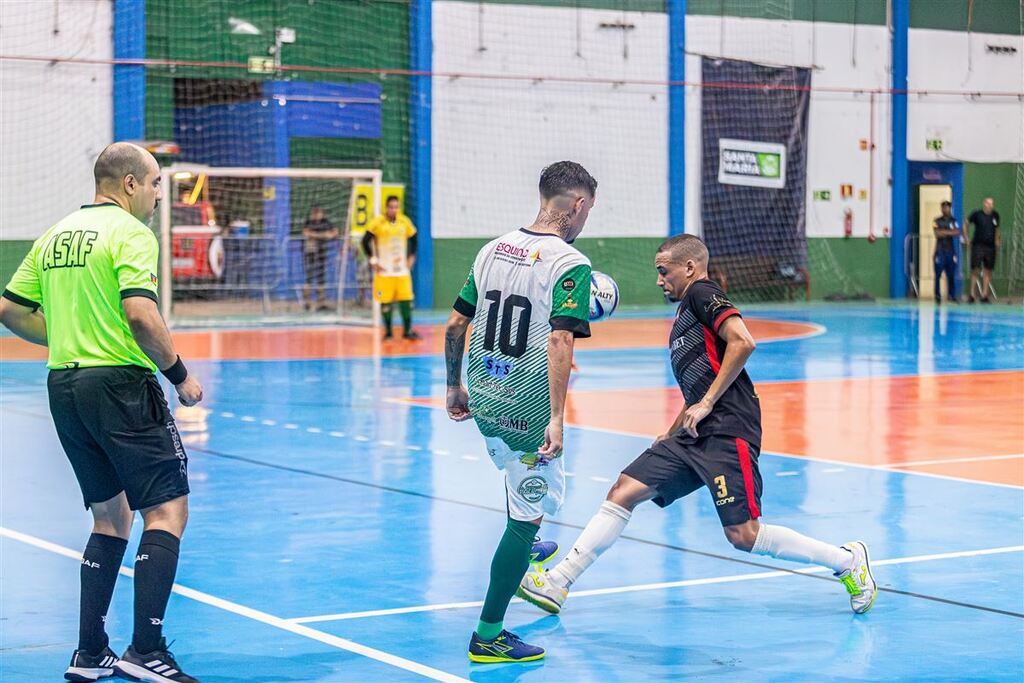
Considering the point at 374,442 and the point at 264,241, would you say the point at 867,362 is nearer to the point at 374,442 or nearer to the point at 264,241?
the point at 374,442

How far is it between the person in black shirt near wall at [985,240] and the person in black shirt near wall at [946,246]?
435 millimetres

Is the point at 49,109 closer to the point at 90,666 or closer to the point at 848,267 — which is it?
the point at 848,267

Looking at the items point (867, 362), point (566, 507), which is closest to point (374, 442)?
point (566, 507)

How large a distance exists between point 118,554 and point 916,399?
12.1 m

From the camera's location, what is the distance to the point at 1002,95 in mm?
38906

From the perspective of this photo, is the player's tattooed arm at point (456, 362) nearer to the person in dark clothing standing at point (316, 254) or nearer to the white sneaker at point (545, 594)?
the white sneaker at point (545, 594)

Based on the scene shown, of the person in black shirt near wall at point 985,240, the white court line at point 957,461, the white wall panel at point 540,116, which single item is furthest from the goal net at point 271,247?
the white court line at point 957,461

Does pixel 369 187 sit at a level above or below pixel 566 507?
above

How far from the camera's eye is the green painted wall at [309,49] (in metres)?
30.2

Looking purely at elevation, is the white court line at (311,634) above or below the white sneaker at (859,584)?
below

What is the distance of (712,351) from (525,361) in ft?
3.68

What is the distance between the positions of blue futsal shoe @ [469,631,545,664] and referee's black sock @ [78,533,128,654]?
1.53 meters

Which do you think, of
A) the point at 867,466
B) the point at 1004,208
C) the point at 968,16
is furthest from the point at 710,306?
the point at 968,16

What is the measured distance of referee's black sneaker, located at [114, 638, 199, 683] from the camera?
19.7 feet
